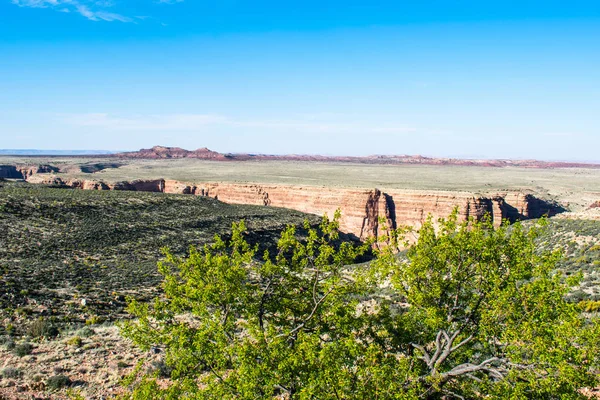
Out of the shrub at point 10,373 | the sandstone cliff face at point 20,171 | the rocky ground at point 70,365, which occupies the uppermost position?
the sandstone cliff face at point 20,171

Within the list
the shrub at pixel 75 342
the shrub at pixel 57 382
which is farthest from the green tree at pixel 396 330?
the shrub at pixel 75 342

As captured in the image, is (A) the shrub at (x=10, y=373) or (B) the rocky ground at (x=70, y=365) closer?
(B) the rocky ground at (x=70, y=365)

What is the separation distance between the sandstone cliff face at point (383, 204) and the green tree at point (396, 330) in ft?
116

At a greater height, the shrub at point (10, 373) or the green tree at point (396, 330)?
the green tree at point (396, 330)

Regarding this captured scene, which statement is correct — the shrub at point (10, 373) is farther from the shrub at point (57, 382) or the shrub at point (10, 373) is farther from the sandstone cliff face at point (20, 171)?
the sandstone cliff face at point (20, 171)

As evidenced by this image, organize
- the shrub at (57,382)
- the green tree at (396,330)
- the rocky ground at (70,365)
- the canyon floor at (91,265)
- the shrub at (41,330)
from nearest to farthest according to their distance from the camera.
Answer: the green tree at (396,330) < the rocky ground at (70,365) < the shrub at (57,382) < the canyon floor at (91,265) < the shrub at (41,330)

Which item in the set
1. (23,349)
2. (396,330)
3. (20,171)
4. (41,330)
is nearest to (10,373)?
(23,349)

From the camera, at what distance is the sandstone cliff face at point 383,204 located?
5531 cm

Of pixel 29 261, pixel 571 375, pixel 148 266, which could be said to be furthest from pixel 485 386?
pixel 29 261

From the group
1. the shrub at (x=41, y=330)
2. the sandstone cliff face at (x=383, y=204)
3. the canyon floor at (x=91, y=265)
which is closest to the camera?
the canyon floor at (x=91, y=265)

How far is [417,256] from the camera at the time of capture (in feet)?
42.2

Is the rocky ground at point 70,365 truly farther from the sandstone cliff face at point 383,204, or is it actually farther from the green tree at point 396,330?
the sandstone cliff face at point 383,204

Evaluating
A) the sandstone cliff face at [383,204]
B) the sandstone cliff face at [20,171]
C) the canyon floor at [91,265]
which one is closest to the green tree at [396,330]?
the canyon floor at [91,265]

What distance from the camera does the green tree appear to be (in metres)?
9.81
